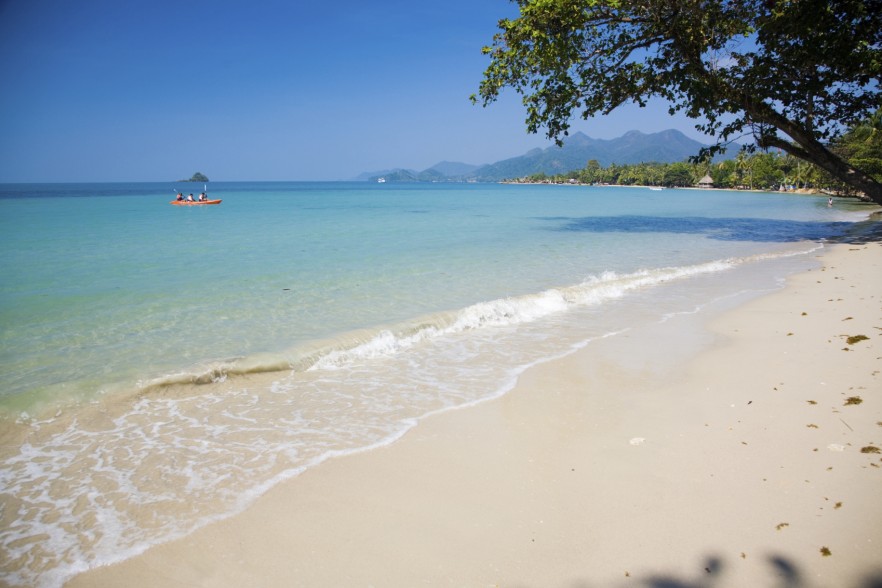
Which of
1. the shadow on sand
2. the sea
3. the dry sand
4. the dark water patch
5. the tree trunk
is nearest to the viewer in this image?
the shadow on sand

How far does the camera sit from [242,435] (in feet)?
15.1

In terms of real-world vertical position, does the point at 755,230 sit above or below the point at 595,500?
above

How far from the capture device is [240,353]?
6.86m

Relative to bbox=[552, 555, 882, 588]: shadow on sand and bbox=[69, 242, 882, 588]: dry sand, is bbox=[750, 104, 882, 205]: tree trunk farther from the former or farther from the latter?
bbox=[552, 555, 882, 588]: shadow on sand

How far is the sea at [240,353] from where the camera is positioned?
3.67 meters

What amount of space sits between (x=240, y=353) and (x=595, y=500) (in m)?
5.34

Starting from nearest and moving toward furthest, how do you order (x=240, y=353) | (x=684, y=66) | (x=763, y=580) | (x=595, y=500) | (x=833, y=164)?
(x=763, y=580), (x=595, y=500), (x=240, y=353), (x=833, y=164), (x=684, y=66)

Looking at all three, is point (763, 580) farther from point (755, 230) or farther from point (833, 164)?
point (755, 230)

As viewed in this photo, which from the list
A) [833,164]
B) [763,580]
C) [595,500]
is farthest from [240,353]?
[833,164]

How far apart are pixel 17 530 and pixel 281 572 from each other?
207 cm

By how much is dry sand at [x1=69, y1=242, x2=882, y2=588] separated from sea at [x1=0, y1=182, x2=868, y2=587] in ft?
1.38

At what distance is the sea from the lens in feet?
12.1

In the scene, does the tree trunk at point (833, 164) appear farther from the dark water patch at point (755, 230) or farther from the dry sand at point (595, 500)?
the dark water patch at point (755, 230)

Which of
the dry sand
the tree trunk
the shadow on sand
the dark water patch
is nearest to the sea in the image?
the dry sand
